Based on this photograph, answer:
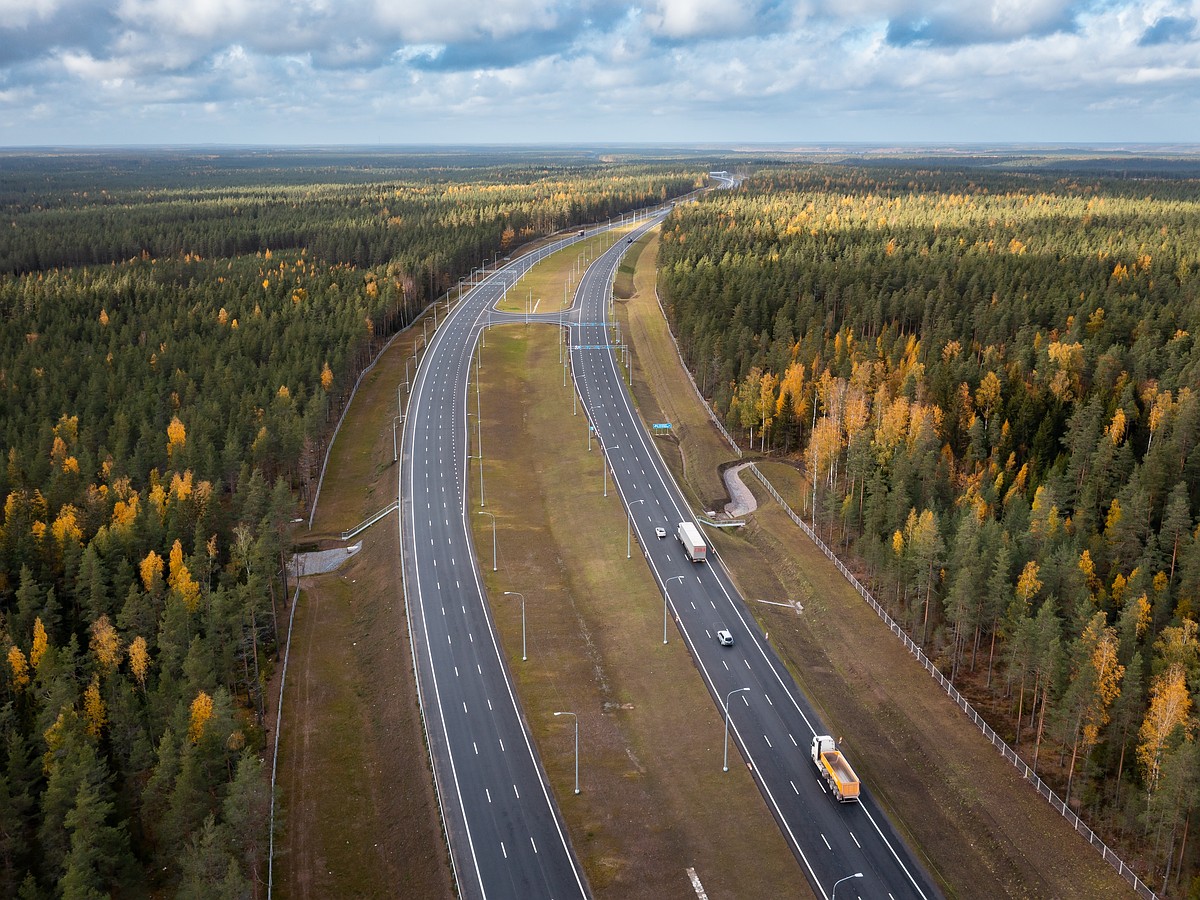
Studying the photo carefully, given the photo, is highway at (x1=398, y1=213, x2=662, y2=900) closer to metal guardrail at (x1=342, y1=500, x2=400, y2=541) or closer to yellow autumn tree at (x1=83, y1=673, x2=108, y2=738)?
metal guardrail at (x1=342, y1=500, x2=400, y2=541)

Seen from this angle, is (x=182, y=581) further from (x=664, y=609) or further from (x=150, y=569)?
(x=664, y=609)

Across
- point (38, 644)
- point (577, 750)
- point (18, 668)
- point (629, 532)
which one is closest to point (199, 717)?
point (18, 668)

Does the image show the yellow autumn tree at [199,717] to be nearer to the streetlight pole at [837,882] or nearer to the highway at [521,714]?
the highway at [521,714]

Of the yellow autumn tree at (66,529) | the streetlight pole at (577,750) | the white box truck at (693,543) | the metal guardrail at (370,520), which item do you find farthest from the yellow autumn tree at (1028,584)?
the yellow autumn tree at (66,529)

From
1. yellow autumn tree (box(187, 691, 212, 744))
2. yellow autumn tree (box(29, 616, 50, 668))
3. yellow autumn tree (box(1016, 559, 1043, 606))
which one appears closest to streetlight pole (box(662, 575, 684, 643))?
yellow autumn tree (box(1016, 559, 1043, 606))

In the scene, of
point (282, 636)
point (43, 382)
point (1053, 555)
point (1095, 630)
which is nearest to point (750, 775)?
point (1095, 630)

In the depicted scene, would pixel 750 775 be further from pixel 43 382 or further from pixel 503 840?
pixel 43 382

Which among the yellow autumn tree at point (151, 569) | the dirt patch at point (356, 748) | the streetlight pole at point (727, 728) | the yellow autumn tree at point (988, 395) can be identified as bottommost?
the dirt patch at point (356, 748)
